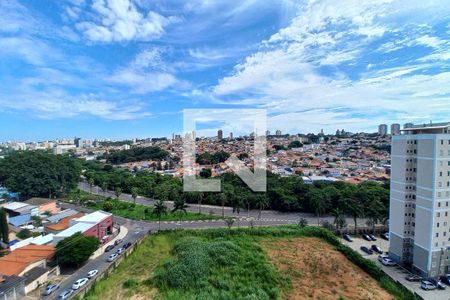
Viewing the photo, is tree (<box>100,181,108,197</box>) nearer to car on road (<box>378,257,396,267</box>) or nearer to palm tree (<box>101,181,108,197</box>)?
palm tree (<box>101,181,108,197</box>)

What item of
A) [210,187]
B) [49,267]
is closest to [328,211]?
[210,187]

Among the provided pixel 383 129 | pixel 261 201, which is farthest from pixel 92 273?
pixel 383 129

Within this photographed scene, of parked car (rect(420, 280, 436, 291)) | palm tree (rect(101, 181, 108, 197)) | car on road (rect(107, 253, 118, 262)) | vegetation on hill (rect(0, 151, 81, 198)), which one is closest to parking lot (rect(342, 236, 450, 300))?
parked car (rect(420, 280, 436, 291))

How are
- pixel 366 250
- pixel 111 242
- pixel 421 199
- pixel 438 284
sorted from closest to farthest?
pixel 438 284 < pixel 421 199 < pixel 366 250 < pixel 111 242

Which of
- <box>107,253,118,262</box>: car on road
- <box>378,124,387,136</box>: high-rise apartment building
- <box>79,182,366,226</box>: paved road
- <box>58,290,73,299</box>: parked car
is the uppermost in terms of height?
<box>378,124,387,136</box>: high-rise apartment building

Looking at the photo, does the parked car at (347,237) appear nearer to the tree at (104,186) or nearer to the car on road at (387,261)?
the car on road at (387,261)

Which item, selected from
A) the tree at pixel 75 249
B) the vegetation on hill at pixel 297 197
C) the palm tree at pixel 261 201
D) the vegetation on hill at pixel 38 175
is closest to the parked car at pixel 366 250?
the vegetation on hill at pixel 297 197

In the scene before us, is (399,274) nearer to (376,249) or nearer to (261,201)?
(376,249)
